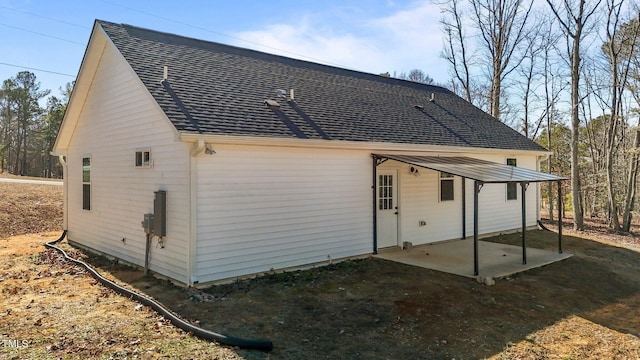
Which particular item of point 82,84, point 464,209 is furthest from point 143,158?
point 464,209

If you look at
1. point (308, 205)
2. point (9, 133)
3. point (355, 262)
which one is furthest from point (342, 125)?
point (9, 133)

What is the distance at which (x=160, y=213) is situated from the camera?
725 centimetres

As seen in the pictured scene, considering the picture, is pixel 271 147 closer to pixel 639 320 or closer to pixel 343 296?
pixel 343 296

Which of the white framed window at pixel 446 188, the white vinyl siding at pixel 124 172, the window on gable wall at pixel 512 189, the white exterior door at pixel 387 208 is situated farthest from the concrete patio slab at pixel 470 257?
the white vinyl siding at pixel 124 172

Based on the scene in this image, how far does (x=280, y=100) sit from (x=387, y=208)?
3.63 m

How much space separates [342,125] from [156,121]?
399 cm

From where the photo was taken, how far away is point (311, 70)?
12445 mm

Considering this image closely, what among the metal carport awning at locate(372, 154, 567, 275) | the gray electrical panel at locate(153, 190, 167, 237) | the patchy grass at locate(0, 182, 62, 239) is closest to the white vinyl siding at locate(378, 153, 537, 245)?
the metal carport awning at locate(372, 154, 567, 275)

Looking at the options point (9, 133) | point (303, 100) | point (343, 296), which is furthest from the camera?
point (9, 133)

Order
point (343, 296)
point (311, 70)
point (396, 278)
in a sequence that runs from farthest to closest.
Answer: point (311, 70)
point (396, 278)
point (343, 296)

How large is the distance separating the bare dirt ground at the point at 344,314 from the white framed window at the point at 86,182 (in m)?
2.21

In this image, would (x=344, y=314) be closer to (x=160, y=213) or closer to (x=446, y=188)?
(x=160, y=213)

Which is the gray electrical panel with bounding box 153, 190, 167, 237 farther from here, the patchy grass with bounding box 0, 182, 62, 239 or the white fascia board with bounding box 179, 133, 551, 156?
the patchy grass with bounding box 0, 182, 62, 239

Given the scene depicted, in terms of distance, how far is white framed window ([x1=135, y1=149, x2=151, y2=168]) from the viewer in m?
7.93
